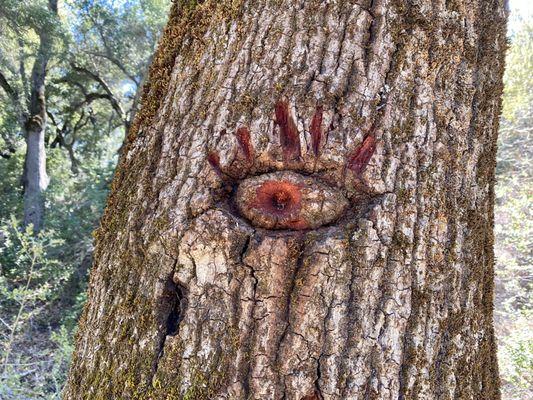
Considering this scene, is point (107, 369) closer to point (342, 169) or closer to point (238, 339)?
point (238, 339)

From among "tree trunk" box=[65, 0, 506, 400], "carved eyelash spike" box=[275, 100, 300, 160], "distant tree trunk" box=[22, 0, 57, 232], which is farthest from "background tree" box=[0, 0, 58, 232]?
"carved eyelash spike" box=[275, 100, 300, 160]

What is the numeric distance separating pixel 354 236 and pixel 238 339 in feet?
1.33

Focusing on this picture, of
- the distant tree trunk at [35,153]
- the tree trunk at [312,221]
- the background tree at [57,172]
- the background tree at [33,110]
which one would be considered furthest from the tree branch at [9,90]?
the tree trunk at [312,221]

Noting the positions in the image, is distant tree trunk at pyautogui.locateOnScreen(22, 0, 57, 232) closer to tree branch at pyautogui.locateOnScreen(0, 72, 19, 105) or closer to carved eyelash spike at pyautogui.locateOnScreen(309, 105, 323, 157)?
tree branch at pyautogui.locateOnScreen(0, 72, 19, 105)

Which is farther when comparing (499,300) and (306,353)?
(499,300)

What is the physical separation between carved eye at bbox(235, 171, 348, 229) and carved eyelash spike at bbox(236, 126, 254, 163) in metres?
0.07

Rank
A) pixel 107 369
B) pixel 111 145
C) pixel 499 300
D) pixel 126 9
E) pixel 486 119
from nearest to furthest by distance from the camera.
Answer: pixel 107 369
pixel 486 119
pixel 499 300
pixel 126 9
pixel 111 145


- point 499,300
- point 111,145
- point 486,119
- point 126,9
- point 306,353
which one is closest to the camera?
point 306,353

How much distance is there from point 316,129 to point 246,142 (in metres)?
0.20

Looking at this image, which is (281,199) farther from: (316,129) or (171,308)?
(171,308)

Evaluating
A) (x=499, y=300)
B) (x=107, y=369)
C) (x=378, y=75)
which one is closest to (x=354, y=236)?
(x=378, y=75)

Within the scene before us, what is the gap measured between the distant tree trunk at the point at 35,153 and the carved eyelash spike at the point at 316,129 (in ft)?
33.1

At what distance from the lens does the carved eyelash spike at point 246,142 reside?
1251mm

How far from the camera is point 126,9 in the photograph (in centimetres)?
1082
